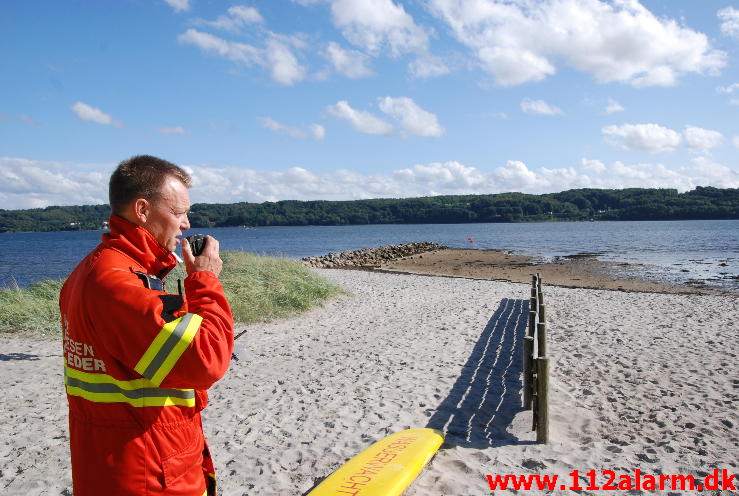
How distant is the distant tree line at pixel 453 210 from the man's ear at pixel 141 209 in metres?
135

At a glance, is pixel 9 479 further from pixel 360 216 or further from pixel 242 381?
pixel 360 216

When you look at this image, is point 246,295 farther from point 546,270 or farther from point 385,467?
point 546,270

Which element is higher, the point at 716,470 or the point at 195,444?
the point at 195,444

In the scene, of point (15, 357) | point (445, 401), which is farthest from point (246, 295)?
point (445, 401)

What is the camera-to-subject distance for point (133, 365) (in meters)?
1.67

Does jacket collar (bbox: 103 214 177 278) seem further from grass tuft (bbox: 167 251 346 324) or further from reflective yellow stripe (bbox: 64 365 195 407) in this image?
grass tuft (bbox: 167 251 346 324)

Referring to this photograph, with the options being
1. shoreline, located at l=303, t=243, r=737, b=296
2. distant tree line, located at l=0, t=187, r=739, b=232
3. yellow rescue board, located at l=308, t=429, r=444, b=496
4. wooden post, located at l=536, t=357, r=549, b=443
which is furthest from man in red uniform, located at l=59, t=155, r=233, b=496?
distant tree line, located at l=0, t=187, r=739, b=232

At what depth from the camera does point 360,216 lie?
169500mm

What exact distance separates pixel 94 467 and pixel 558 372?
7532 millimetres

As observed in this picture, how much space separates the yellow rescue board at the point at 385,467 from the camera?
4.05m

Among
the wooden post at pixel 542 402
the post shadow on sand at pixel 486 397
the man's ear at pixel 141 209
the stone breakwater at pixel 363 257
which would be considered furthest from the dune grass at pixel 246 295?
the stone breakwater at pixel 363 257

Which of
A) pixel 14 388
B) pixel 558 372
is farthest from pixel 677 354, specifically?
pixel 14 388

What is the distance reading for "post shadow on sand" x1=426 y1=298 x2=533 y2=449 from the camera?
559 centimetres

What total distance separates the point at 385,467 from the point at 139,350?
328cm
